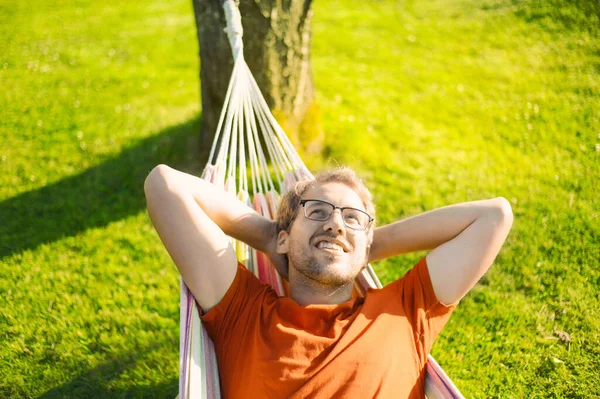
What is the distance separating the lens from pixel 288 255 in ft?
7.00

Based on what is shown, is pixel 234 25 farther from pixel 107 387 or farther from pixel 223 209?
pixel 107 387

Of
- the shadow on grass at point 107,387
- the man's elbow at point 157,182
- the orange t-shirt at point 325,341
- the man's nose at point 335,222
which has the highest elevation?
the man's elbow at point 157,182

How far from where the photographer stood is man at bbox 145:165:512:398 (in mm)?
1838

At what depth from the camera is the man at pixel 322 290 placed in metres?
1.84

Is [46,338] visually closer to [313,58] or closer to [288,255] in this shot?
[288,255]

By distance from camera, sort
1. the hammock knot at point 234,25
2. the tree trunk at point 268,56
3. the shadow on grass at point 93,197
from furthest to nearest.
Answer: the shadow on grass at point 93,197 < the tree trunk at point 268,56 < the hammock knot at point 234,25

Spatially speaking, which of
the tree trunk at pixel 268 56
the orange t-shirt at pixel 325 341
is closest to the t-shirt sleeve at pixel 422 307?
the orange t-shirt at pixel 325 341

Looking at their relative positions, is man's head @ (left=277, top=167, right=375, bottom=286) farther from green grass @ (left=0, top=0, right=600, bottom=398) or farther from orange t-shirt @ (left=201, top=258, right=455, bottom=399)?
green grass @ (left=0, top=0, right=600, bottom=398)

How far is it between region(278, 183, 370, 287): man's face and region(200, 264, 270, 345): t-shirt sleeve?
0.70 ft

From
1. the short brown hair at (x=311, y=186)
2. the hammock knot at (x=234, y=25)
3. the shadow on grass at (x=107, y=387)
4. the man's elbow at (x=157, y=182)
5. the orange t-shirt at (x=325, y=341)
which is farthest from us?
the hammock knot at (x=234, y=25)

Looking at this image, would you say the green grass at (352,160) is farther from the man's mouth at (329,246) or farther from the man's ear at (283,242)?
the man's mouth at (329,246)

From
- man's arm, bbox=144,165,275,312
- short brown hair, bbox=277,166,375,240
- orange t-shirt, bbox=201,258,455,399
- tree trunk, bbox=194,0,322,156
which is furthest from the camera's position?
tree trunk, bbox=194,0,322,156

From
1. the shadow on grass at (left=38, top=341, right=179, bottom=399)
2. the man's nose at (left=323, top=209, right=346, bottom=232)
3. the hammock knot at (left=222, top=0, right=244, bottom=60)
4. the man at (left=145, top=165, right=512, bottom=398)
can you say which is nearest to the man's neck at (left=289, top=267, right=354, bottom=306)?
the man at (left=145, top=165, right=512, bottom=398)

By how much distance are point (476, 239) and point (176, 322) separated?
165cm
